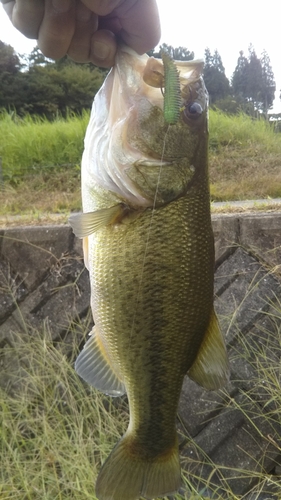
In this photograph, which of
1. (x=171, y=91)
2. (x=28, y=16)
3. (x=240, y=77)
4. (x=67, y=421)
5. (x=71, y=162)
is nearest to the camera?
(x=171, y=91)

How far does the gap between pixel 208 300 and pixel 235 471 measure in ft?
4.54

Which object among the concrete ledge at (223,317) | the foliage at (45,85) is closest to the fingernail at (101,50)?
the concrete ledge at (223,317)

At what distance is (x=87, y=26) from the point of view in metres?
1.38

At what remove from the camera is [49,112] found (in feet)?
39.1

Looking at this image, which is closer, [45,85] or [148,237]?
[148,237]

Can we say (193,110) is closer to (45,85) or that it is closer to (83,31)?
(83,31)

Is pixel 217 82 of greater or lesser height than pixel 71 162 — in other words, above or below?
above

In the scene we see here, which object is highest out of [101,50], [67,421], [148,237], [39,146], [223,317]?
[101,50]

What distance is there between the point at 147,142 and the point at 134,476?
37.1 inches

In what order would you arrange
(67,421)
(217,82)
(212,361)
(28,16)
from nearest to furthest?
(28,16)
(212,361)
(67,421)
(217,82)

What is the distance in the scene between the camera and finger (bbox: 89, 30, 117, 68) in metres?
1.35

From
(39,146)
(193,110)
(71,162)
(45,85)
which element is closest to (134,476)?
(193,110)

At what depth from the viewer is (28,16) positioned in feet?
4.34

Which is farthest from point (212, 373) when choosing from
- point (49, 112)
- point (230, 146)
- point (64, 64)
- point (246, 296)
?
point (64, 64)
